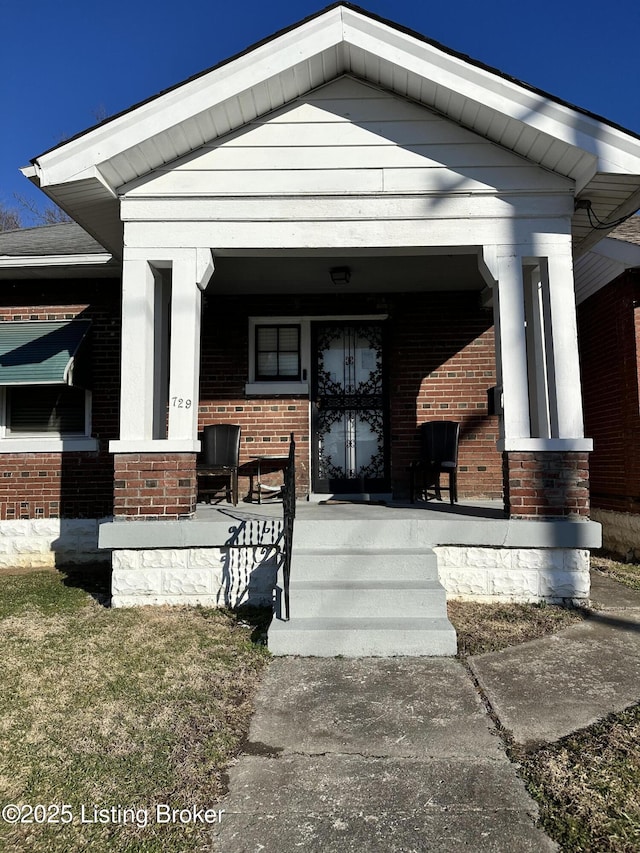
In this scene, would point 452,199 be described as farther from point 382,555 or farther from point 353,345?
point 382,555

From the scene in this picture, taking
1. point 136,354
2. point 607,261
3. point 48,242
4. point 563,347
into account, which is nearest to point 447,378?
point 563,347

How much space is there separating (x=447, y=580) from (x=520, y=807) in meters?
2.82

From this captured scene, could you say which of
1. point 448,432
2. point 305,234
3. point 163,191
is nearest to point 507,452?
point 448,432

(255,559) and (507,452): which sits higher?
(507,452)

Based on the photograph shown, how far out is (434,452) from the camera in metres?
6.81

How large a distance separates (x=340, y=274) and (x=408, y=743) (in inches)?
196

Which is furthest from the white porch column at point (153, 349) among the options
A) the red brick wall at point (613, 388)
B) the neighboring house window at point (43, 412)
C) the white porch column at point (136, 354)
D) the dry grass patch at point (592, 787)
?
the red brick wall at point (613, 388)

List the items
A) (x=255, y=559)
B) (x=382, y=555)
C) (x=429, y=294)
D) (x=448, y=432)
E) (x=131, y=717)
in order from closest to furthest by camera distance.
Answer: (x=131, y=717)
(x=382, y=555)
(x=255, y=559)
(x=448, y=432)
(x=429, y=294)

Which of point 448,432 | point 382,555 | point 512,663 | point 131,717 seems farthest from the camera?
point 448,432

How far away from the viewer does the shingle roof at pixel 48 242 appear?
6.96m

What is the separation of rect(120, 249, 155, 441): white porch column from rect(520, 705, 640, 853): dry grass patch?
3.84 metres

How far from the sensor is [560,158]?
4.92 metres

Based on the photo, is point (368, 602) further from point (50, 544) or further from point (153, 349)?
point (50, 544)

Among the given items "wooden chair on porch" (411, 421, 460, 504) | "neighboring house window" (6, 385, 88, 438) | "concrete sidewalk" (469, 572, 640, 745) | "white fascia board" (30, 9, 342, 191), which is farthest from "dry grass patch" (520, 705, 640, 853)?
"neighboring house window" (6, 385, 88, 438)
